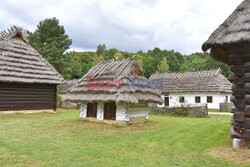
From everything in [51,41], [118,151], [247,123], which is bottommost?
[118,151]

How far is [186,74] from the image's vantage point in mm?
31312

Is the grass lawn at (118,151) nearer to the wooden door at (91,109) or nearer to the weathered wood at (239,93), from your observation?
the weathered wood at (239,93)

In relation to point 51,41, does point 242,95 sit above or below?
below

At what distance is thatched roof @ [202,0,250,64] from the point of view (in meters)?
6.21

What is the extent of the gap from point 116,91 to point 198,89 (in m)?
17.9

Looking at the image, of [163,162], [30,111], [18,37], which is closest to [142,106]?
[163,162]

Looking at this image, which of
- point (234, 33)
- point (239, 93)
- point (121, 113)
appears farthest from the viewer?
point (121, 113)

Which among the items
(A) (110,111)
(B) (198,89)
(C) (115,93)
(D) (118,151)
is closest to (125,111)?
(C) (115,93)

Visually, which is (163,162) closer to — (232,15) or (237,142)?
(237,142)

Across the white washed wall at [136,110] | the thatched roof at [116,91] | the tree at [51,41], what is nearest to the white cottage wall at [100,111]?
the thatched roof at [116,91]

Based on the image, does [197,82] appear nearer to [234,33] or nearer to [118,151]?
[234,33]

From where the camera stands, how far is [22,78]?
1753cm

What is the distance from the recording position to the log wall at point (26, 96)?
17.3 m

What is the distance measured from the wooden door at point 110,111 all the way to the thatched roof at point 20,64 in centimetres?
794
